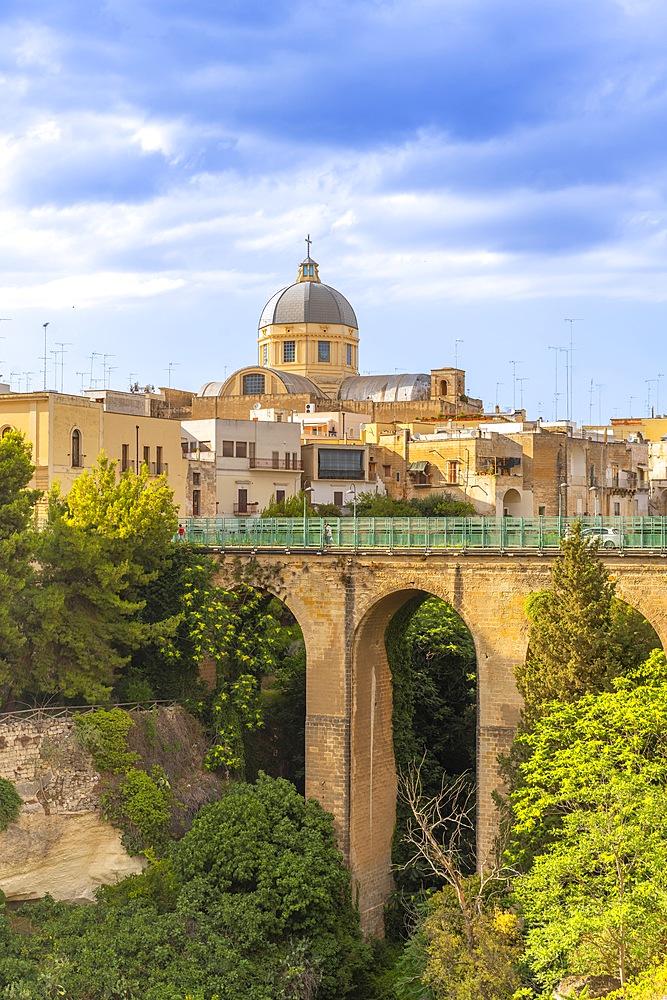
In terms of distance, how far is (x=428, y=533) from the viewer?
2598 cm

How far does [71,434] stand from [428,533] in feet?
38.8

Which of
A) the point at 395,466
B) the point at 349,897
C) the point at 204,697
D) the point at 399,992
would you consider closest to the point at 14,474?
the point at 204,697

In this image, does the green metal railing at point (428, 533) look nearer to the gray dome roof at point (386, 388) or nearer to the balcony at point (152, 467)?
the balcony at point (152, 467)

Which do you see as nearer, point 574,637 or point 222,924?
point 574,637

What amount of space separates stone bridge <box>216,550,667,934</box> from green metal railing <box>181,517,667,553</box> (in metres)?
0.26

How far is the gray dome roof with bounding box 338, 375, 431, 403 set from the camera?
6372 centimetres

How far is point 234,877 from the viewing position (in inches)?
926

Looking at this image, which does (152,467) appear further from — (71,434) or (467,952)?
(467,952)

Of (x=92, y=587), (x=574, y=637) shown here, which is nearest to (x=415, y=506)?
(x=92, y=587)

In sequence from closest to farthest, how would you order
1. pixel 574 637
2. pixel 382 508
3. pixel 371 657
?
pixel 574 637
pixel 371 657
pixel 382 508

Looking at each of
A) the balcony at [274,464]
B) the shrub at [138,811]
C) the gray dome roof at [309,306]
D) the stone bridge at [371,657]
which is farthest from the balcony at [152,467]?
the gray dome roof at [309,306]

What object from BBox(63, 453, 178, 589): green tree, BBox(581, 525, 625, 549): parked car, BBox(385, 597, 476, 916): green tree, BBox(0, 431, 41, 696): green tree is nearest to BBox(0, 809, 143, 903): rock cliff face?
BBox(0, 431, 41, 696): green tree

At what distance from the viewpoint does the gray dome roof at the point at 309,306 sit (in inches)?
2559

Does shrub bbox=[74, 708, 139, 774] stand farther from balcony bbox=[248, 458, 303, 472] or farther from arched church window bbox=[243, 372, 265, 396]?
arched church window bbox=[243, 372, 265, 396]
